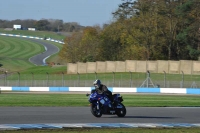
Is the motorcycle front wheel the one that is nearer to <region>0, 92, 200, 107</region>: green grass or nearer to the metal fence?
<region>0, 92, 200, 107</region>: green grass

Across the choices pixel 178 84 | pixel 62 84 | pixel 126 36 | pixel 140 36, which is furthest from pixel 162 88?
pixel 126 36

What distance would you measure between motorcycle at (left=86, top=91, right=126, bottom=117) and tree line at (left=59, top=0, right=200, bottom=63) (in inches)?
2157

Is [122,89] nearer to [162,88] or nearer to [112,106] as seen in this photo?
[162,88]

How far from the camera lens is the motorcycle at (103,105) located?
20672 millimetres

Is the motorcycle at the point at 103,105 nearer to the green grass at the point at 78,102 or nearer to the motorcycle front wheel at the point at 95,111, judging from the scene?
the motorcycle front wheel at the point at 95,111

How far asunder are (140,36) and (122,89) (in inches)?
1237

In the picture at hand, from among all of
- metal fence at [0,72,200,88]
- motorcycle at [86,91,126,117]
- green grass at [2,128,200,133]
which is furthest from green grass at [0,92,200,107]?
metal fence at [0,72,200,88]

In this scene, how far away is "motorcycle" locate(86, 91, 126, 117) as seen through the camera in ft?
67.8

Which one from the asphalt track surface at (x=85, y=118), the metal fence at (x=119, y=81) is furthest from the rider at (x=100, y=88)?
the metal fence at (x=119, y=81)

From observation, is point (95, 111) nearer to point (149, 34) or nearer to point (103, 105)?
point (103, 105)

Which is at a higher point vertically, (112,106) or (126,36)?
(126,36)

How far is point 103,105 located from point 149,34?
64.1m

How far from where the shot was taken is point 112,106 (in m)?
21.1

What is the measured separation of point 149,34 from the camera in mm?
84188
